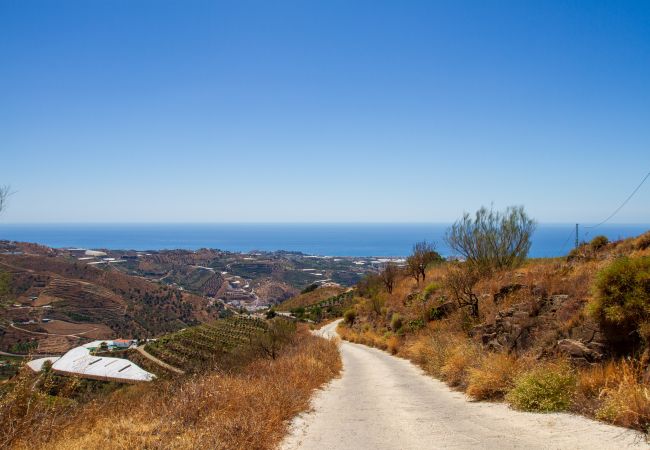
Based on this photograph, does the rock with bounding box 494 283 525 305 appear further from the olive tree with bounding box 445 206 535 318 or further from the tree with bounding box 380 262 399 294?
the tree with bounding box 380 262 399 294

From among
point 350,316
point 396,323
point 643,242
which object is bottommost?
point 350,316

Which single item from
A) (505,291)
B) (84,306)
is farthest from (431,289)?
(84,306)

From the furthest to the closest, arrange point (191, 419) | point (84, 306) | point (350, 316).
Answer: point (84, 306)
point (350, 316)
point (191, 419)

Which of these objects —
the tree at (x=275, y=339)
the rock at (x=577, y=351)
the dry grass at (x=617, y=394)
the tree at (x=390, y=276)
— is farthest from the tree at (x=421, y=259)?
the dry grass at (x=617, y=394)

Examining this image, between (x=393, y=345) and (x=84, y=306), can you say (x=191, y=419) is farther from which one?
(x=84, y=306)

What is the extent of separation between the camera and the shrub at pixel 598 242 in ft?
52.1

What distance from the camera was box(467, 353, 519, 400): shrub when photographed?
8.16 meters

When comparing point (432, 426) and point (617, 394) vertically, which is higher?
A: point (617, 394)

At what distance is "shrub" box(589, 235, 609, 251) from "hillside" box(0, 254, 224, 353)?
Answer: 74.9m

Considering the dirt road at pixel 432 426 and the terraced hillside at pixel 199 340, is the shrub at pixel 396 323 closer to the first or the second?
the dirt road at pixel 432 426

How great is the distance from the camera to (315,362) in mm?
11930

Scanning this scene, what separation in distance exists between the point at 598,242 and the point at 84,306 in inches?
4451

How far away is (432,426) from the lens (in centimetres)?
644

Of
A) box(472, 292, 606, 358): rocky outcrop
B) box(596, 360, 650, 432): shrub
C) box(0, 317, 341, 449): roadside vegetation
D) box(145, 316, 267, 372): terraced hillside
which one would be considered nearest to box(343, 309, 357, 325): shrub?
box(145, 316, 267, 372): terraced hillside
